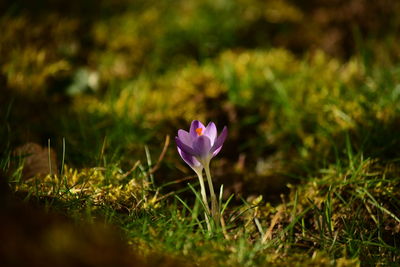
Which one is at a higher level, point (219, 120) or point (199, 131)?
point (199, 131)

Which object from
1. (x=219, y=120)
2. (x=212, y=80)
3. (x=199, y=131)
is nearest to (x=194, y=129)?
(x=199, y=131)

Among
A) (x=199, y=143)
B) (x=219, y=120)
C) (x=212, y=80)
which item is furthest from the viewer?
(x=212, y=80)

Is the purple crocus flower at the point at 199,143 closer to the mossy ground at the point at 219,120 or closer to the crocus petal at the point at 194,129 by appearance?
the crocus petal at the point at 194,129

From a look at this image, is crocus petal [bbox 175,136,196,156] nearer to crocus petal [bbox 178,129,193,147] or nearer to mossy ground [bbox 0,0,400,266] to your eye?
crocus petal [bbox 178,129,193,147]

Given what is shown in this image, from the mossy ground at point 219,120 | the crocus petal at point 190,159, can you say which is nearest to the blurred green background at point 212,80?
the mossy ground at point 219,120

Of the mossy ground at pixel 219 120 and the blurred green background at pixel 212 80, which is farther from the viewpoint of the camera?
the blurred green background at pixel 212 80

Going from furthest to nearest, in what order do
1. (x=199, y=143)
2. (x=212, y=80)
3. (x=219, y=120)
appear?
(x=212, y=80) < (x=219, y=120) < (x=199, y=143)

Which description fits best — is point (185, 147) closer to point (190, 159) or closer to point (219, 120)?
point (190, 159)

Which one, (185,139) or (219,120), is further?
(219,120)
